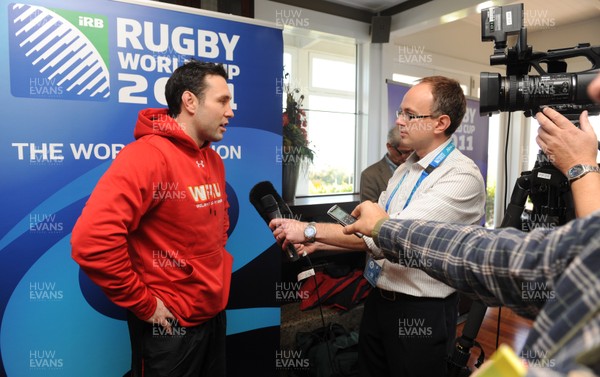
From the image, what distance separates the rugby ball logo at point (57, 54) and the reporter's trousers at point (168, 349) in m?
0.98

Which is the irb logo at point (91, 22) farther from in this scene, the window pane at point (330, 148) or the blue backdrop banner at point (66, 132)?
the window pane at point (330, 148)

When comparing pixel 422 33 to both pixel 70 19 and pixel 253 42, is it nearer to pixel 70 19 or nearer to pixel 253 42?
pixel 253 42

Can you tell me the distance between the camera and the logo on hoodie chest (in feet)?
4.52

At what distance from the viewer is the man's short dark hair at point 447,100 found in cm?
131

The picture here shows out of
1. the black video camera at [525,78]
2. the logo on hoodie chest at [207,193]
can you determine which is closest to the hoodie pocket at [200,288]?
the logo on hoodie chest at [207,193]

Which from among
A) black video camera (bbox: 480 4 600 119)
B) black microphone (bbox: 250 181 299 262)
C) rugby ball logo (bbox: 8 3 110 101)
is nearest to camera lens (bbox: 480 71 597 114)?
black video camera (bbox: 480 4 600 119)

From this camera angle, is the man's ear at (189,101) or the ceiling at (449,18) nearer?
the man's ear at (189,101)

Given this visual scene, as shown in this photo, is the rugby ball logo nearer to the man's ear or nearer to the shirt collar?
the man's ear

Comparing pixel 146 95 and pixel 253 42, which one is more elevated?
pixel 253 42

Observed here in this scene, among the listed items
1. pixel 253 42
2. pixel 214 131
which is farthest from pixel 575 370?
pixel 253 42

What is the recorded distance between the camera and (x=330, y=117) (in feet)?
11.5

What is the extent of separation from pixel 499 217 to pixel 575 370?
5399 mm

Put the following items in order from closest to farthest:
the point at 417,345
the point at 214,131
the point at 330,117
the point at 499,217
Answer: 1. the point at 417,345
2. the point at 214,131
3. the point at 330,117
4. the point at 499,217

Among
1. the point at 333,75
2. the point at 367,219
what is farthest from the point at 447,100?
the point at 333,75
